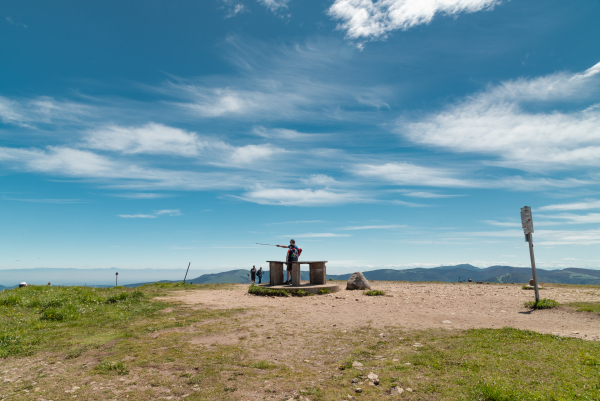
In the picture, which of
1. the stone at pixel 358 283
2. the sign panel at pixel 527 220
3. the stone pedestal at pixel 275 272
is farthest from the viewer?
the stone pedestal at pixel 275 272

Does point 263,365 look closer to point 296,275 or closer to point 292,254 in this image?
point 296,275

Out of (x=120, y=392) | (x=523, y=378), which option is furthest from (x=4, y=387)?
(x=523, y=378)

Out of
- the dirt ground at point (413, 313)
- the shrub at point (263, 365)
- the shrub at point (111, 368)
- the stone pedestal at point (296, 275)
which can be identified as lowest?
the dirt ground at point (413, 313)

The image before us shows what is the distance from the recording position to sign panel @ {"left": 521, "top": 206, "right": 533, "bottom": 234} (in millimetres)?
15062

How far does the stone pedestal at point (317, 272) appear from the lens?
22.3m

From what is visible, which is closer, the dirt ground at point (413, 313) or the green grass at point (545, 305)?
the dirt ground at point (413, 313)

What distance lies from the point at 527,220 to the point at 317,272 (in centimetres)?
1289

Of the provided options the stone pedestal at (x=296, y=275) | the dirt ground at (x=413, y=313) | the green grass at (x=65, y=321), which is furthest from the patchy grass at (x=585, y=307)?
the green grass at (x=65, y=321)

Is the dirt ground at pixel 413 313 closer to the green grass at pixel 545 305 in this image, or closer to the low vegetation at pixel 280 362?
the green grass at pixel 545 305

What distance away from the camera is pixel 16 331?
9688 millimetres

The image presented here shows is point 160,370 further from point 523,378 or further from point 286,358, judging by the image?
point 523,378

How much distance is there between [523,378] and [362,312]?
28.1ft

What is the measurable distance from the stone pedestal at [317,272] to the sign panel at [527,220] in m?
12.2

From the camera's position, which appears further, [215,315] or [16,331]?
[215,315]
